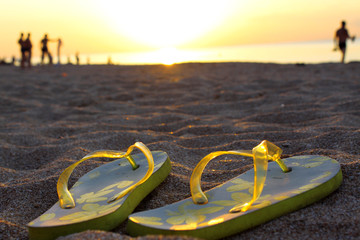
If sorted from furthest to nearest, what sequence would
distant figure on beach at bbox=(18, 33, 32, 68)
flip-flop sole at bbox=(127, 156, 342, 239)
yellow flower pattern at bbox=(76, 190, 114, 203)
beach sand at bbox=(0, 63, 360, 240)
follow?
1. distant figure on beach at bbox=(18, 33, 32, 68)
2. yellow flower pattern at bbox=(76, 190, 114, 203)
3. beach sand at bbox=(0, 63, 360, 240)
4. flip-flop sole at bbox=(127, 156, 342, 239)

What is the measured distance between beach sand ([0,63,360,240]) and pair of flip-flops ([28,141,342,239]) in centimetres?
4

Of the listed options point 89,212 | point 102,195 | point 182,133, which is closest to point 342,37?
point 182,133

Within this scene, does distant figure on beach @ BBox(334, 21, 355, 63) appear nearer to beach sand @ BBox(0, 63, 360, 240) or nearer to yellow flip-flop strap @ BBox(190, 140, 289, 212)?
beach sand @ BBox(0, 63, 360, 240)

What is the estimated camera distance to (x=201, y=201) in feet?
3.56

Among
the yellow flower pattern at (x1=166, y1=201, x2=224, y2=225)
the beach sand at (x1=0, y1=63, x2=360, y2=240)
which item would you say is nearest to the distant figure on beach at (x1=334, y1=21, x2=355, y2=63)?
the beach sand at (x1=0, y1=63, x2=360, y2=240)

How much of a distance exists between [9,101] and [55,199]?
2.83m

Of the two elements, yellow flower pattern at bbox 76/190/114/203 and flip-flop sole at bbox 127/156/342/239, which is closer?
flip-flop sole at bbox 127/156/342/239

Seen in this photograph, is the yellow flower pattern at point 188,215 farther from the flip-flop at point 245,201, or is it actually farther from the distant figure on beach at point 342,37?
the distant figure on beach at point 342,37

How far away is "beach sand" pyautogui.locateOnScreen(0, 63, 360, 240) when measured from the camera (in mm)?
1051

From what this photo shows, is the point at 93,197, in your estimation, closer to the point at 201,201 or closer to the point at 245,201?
the point at 201,201

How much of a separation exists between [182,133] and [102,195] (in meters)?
1.18

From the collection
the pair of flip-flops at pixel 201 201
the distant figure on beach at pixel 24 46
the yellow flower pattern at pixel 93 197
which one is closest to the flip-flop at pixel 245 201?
the pair of flip-flops at pixel 201 201

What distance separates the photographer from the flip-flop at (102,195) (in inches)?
38.4

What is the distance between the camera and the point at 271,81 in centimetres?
463
